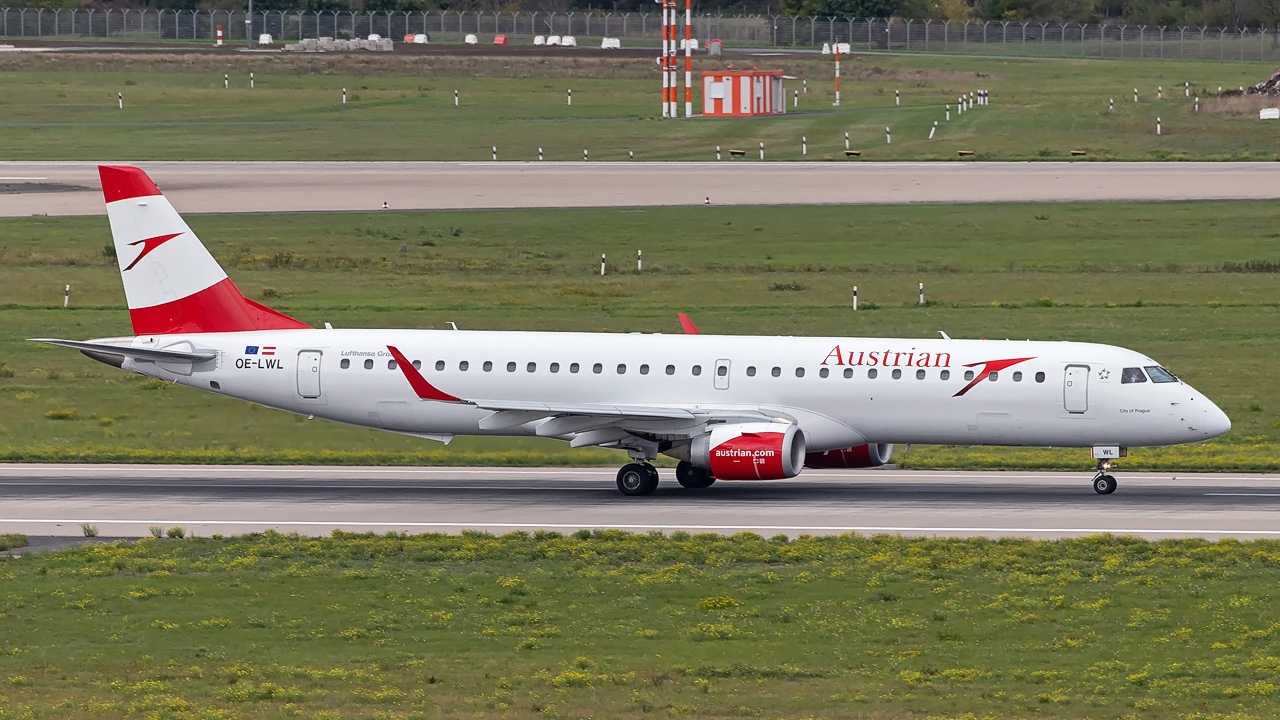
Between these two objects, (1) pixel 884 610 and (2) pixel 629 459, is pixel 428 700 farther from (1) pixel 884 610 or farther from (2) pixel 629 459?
(2) pixel 629 459

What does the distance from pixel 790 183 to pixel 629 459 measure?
54.9 metres

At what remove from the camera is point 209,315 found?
1748 inches

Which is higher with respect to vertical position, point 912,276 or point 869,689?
point 912,276

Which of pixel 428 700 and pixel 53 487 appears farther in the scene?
pixel 53 487

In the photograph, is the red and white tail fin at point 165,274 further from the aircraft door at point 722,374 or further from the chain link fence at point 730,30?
the chain link fence at point 730,30

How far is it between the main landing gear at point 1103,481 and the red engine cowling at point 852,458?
4.95m

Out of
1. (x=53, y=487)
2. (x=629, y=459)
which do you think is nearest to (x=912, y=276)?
(x=629, y=459)

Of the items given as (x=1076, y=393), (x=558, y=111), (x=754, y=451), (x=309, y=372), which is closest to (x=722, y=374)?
(x=754, y=451)

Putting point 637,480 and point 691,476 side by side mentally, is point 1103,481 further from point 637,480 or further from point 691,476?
point 637,480

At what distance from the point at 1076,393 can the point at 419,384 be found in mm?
15163

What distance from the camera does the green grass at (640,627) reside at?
72.2ft

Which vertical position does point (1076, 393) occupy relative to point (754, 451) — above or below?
above

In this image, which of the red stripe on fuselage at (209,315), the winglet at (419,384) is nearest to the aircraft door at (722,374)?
the winglet at (419,384)

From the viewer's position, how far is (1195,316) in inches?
2554
